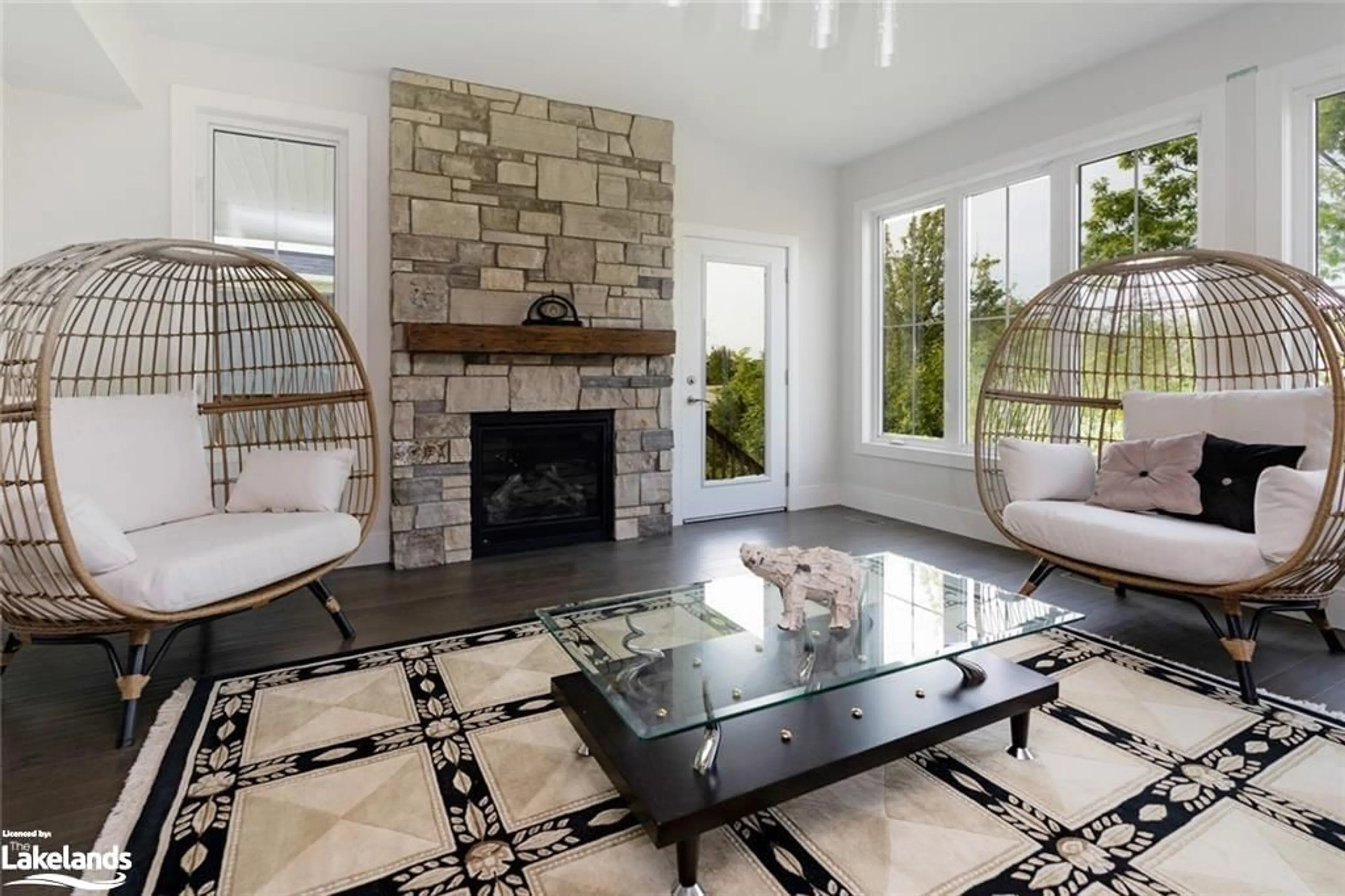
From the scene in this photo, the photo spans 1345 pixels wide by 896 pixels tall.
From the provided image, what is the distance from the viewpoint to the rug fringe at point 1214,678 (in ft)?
Result: 6.51

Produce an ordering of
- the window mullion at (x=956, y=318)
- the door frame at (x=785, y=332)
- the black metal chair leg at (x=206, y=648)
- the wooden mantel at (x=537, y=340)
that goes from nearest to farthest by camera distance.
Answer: the black metal chair leg at (x=206, y=648)
the wooden mantel at (x=537, y=340)
the window mullion at (x=956, y=318)
the door frame at (x=785, y=332)

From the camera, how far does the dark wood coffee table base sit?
127 cm

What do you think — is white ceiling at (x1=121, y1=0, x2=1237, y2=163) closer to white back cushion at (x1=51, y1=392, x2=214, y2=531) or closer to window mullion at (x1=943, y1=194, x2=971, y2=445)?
window mullion at (x1=943, y1=194, x2=971, y2=445)

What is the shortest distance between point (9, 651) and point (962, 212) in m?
5.16

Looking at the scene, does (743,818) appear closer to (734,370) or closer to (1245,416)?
(1245,416)

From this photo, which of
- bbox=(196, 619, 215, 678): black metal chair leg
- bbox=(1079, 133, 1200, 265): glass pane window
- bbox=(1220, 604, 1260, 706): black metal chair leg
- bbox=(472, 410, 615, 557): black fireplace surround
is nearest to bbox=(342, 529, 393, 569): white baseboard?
bbox=(472, 410, 615, 557): black fireplace surround

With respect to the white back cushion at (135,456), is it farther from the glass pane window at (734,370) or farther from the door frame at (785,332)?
the glass pane window at (734,370)

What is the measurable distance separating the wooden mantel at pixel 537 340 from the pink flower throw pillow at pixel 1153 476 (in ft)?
8.18

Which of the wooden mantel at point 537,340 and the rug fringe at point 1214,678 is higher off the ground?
the wooden mantel at point 537,340

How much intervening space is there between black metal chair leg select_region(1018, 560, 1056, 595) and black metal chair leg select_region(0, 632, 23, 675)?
365 cm

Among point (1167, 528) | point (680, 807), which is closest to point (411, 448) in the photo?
point (680, 807)

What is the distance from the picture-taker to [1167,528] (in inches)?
94.0

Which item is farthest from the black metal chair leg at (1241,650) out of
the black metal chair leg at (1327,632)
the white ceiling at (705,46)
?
the white ceiling at (705,46)

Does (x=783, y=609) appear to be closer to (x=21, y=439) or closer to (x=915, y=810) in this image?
(x=915, y=810)
